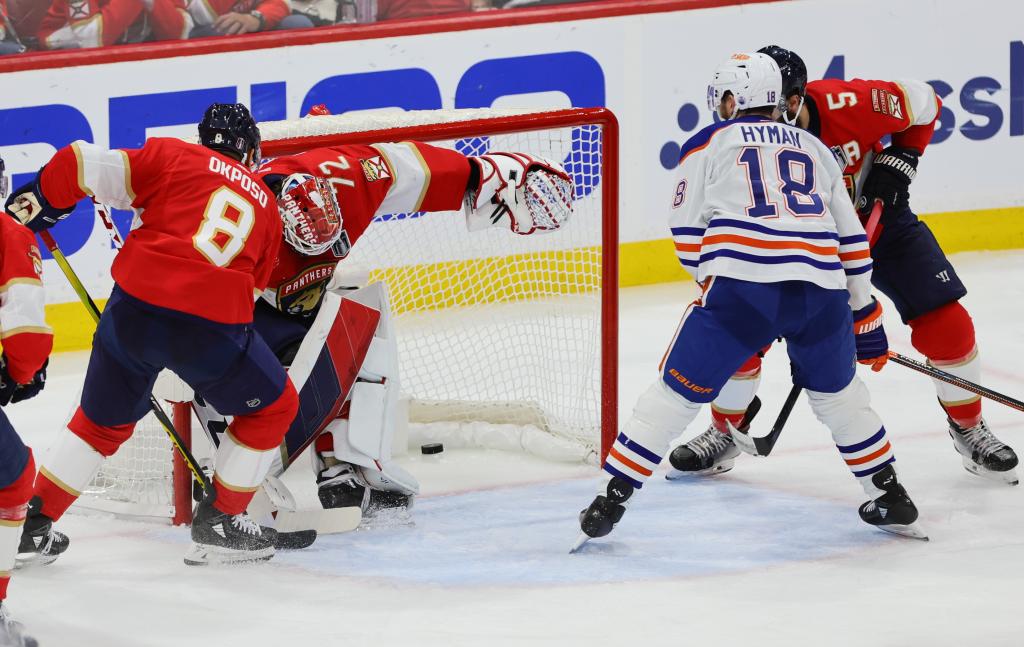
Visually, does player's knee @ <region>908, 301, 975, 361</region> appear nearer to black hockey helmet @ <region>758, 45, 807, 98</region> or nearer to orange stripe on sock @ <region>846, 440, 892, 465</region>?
orange stripe on sock @ <region>846, 440, 892, 465</region>

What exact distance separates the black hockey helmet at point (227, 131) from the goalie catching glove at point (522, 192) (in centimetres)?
66

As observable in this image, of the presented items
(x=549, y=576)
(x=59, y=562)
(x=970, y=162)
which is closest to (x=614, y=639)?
(x=549, y=576)

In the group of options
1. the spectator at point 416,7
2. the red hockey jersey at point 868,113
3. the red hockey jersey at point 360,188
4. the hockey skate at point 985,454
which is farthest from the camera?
the spectator at point 416,7

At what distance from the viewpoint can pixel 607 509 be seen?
3.40 metres

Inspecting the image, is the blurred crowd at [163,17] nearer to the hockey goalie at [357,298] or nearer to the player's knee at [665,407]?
the hockey goalie at [357,298]

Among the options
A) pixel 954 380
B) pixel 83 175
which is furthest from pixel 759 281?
pixel 83 175

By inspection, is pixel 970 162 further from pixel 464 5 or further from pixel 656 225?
pixel 464 5

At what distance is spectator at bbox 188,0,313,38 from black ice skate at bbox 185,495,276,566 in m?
2.44

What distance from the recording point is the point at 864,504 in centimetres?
355

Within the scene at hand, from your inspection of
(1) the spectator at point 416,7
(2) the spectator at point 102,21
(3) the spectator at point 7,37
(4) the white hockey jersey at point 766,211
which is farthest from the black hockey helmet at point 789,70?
(3) the spectator at point 7,37

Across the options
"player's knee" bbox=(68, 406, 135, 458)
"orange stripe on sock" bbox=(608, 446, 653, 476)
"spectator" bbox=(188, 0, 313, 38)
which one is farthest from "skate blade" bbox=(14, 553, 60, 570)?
"spectator" bbox=(188, 0, 313, 38)

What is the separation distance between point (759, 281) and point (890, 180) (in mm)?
787

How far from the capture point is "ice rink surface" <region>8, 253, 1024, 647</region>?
9.82ft

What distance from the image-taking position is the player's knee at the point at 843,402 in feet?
11.1
